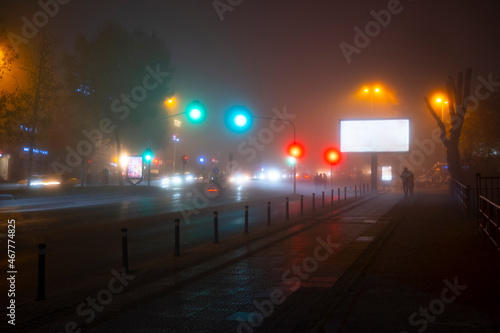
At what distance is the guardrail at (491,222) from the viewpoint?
1027cm

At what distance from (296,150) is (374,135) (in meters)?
21.8

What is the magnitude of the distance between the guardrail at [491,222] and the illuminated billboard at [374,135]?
32665 mm

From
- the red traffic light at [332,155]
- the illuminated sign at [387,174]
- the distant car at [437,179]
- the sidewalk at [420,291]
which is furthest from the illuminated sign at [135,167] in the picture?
the sidewalk at [420,291]

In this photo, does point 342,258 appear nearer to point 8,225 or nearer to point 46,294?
point 46,294

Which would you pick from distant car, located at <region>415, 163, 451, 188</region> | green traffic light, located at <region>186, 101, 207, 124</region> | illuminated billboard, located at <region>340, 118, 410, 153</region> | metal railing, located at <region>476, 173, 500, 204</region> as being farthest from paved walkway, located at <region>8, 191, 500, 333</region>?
distant car, located at <region>415, 163, 451, 188</region>

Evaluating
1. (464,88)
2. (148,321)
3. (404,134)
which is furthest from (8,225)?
(404,134)

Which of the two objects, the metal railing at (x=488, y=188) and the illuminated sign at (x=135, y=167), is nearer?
the metal railing at (x=488, y=188)

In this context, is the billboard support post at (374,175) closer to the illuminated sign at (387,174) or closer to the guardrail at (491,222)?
the illuminated sign at (387,174)

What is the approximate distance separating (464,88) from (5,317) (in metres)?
29.2

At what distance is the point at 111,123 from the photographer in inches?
1891

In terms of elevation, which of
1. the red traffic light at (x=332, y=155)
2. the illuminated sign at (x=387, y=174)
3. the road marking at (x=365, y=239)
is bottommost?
the road marking at (x=365, y=239)

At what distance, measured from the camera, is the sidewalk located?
6.26 meters

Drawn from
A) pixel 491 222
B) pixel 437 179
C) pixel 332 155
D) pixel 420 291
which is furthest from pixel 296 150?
pixel 437 179

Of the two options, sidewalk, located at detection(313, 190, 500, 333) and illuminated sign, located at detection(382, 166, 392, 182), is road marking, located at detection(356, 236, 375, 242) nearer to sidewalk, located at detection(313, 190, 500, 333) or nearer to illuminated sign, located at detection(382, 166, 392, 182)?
sidewalk, located at detection(313, 190, 500, 333)
